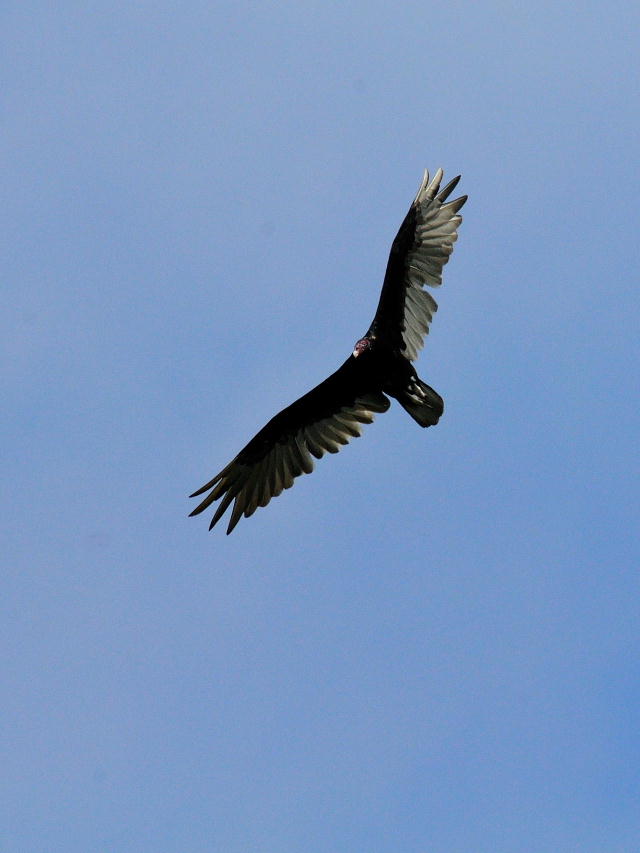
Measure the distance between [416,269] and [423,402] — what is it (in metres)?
1.27

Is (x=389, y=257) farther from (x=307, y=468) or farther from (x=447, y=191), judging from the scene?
(x=307, y=468)

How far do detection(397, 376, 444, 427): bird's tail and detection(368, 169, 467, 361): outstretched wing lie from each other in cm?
29

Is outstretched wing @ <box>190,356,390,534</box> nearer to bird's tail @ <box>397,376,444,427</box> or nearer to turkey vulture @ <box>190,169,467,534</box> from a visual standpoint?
turkey vulture @ <box>190,169,467,534</box>

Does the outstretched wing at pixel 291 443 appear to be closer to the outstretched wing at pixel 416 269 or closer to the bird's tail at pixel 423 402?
the bird's tail at pixel 423 402

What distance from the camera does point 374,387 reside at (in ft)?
45.5

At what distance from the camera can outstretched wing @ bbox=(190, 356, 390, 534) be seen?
552 inches

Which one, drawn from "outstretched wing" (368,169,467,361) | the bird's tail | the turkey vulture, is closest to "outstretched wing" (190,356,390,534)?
the turkey vulture

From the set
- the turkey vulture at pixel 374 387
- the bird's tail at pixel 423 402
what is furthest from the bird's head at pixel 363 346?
the bird's tail at pixel 423 402

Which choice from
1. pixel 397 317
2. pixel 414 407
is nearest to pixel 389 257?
pixel 397 317

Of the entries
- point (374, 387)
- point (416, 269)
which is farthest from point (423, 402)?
point (416, 269)

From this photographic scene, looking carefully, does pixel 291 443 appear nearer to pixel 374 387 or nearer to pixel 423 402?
pixel 374 387

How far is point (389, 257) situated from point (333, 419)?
6.14 feet

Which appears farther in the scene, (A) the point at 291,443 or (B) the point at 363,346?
(A) the point at 291,443

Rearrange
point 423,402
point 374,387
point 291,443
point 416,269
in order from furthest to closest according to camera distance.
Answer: point 291,443 → point 374,387 → point 423,402 → point 416,269
